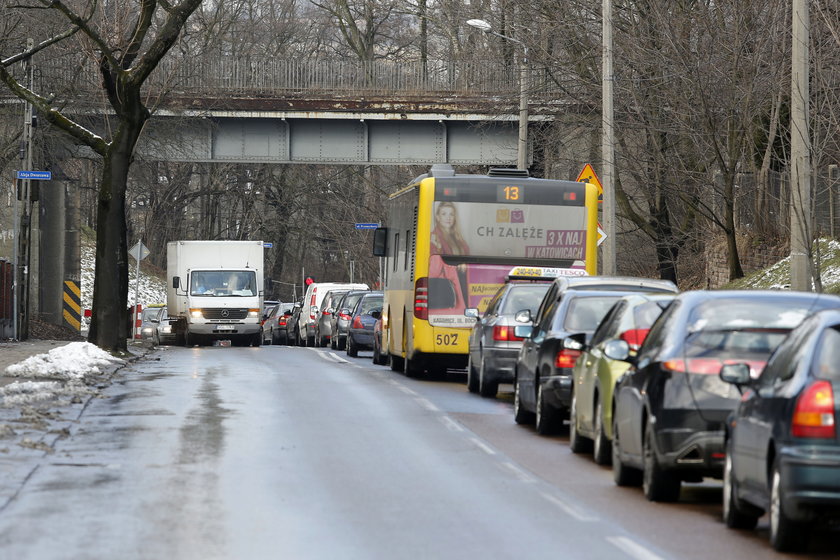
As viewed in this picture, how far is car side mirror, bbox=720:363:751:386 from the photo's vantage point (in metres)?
9.61

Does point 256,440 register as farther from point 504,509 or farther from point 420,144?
point 420,144

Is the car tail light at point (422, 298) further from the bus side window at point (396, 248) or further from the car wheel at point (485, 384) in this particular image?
the bus side window at point (396, 248)

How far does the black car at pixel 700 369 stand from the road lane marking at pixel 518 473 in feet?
4.24

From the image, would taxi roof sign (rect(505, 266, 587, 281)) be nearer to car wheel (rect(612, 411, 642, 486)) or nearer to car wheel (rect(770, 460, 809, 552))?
car wheel (rect(612, 411, 642, 486))

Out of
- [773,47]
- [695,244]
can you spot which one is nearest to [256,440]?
[773,47]

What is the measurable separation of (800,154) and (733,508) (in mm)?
9814

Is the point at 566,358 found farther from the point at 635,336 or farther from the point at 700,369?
the point at 700,369

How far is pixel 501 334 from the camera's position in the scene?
21359 millimetres

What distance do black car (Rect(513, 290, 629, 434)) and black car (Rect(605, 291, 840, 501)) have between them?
4044mm

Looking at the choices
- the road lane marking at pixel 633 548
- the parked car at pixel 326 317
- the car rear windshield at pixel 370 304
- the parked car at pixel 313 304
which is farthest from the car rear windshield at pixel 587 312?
the parked car at pixel 313 304

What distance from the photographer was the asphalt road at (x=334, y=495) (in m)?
9.05

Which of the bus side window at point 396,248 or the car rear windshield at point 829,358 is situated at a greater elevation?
the bus side window at point 396,248

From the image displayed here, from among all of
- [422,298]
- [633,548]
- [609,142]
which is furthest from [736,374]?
[609,142]

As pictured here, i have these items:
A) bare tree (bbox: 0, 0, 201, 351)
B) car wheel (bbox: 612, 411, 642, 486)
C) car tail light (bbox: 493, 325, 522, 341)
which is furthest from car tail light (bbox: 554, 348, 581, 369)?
bare tree (bbox: 0, 0, 201, 351)
